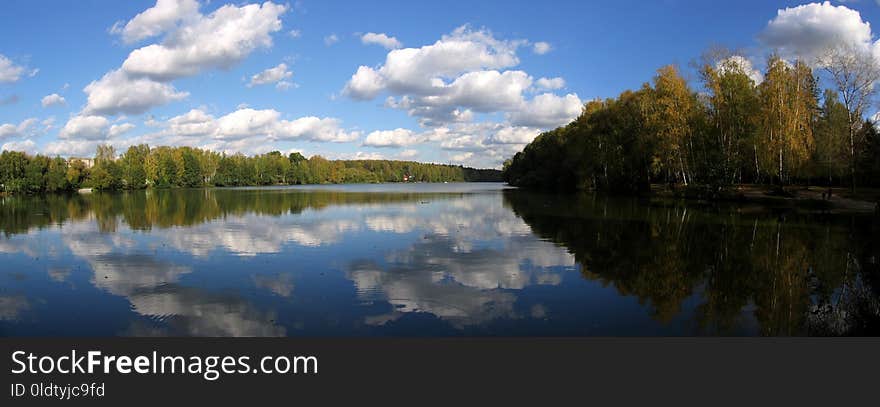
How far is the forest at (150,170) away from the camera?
98250 millimetres

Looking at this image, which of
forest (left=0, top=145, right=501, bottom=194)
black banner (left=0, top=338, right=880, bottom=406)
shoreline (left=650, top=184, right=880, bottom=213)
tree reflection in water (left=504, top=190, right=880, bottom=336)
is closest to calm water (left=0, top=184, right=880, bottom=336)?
tree reflection in water (left=504, top=190, right=880, bottom=336)

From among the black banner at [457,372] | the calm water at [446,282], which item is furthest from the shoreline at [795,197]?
the black banner at [457,372]

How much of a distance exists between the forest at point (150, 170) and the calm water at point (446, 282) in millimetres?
95306

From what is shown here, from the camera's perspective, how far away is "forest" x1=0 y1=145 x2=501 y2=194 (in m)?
98.2

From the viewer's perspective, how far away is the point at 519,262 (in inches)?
627

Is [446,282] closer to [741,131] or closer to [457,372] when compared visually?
[457,372]

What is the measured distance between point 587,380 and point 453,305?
4.05 meters

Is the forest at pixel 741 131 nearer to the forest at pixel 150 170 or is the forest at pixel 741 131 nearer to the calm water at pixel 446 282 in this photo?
the calm water at pixel 446 282

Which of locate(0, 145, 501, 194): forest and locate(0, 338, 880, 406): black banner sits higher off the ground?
locate(0, 145, 501, 194): forest

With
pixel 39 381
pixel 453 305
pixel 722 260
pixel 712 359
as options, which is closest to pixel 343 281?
pixel 453 305

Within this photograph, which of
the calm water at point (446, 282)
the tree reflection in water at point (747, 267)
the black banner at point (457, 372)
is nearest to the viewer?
the black banner at point (457, 372)

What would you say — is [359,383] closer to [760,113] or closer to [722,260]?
[722,260]

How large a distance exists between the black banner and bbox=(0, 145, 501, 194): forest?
114475 millimetres

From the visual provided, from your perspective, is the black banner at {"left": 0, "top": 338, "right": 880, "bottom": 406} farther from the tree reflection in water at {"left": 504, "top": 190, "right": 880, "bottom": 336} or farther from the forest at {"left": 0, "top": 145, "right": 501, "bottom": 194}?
the forest at {"left": 0, "top": 145, "right": 501, "bottom": 194}
